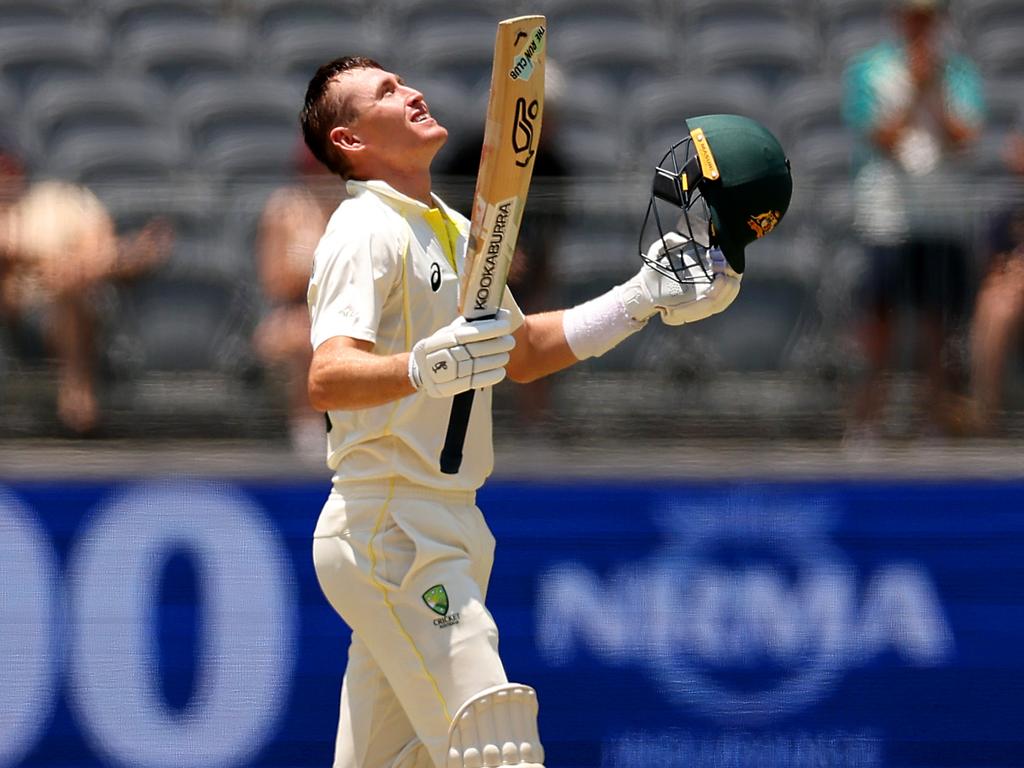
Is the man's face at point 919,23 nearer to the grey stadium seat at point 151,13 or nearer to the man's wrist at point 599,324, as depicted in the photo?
the man's wrist at point 599,324

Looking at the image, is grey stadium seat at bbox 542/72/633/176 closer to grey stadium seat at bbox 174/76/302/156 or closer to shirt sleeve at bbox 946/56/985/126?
grey stadium seat at bbox 174/76/302/156

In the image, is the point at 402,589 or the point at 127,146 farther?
the point at 127,146

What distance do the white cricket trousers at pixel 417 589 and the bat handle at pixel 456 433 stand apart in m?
0.11

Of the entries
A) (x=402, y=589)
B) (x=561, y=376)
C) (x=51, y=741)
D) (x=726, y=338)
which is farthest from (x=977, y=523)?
(x=51, y=741)

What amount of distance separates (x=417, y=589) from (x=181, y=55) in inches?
230

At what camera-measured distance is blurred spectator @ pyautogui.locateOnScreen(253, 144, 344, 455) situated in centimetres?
553

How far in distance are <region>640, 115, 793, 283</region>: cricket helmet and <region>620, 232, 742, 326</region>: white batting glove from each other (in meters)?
0.01

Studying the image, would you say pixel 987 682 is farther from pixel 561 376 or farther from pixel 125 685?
pixel 125 685

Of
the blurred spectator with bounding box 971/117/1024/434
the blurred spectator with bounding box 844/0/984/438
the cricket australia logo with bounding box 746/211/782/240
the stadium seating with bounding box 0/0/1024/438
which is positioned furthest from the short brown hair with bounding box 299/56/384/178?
the stadium seating with bounding box 0/0/1024/438

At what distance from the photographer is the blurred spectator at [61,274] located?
5.54 meters

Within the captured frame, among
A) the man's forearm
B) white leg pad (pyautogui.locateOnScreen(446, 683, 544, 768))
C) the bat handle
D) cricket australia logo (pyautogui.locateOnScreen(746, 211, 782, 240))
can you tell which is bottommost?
white leg pad (pyautogui.locateOnScreen(446, 683, 544, 768))

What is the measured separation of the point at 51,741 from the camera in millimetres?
5500

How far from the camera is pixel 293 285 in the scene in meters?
5.54

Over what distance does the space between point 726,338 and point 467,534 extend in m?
2.03
